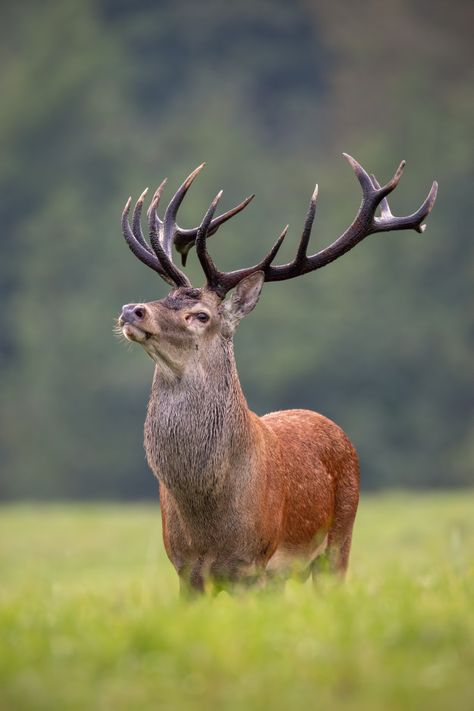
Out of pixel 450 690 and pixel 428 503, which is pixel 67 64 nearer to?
pixel 428 503

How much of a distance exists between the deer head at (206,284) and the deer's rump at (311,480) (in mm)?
664

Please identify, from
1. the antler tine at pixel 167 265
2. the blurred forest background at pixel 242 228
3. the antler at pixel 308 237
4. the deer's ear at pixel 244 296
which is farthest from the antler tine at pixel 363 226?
the blurred forest background at pixel 242 228

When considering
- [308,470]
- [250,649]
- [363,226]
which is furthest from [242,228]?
[250,649]

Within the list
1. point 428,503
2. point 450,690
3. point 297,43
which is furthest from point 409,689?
point 297,43

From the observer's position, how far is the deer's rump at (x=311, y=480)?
272 inches

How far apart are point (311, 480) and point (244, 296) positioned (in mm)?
977

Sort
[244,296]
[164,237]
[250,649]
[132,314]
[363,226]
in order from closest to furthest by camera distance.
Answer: [250,649], [132,314], [244,296], [363,226], [164,237]

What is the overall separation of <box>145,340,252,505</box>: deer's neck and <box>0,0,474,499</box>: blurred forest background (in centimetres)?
2643

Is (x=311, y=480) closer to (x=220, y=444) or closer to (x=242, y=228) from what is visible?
(x=220, y=444)

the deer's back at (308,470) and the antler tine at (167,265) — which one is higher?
the antler tine at (167,265)

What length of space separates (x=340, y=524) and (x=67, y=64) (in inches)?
1844

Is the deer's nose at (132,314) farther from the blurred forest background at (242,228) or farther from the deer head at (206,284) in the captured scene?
the blurred forest background at (242,228)

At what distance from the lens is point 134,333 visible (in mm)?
6465

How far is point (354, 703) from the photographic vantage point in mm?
3848
